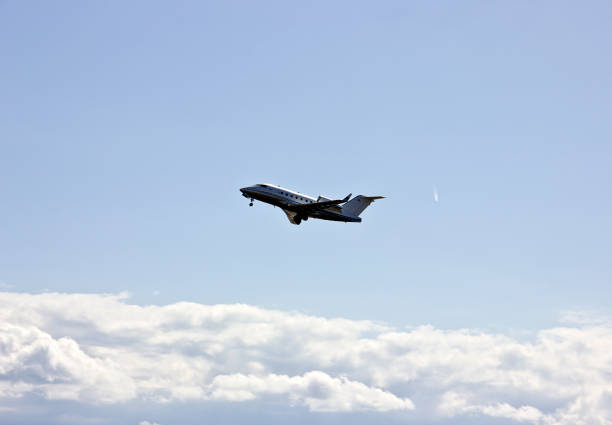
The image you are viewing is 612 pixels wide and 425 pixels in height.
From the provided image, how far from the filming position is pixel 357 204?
108188 millimetres

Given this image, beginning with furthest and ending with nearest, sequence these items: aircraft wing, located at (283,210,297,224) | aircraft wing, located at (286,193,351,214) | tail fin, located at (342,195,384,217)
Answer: tail fin, located at (342,195,384,217), aircraft wing, located at (283,210,297,224), aircraft wing, located at (286,193,351,214)

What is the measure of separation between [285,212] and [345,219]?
33.9 ft

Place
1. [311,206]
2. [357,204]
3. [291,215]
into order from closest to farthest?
[311,206] → [291,215] → [357,204]

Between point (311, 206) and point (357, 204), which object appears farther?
point (357, 204)

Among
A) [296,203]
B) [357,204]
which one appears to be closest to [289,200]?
[296,203]

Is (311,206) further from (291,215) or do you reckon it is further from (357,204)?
(357,204)

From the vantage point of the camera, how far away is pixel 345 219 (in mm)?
103375

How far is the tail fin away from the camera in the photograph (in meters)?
106

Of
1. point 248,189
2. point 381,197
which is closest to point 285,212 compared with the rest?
point 248,189

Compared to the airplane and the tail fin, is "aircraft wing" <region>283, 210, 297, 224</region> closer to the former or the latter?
the airplane

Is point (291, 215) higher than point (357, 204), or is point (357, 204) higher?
point (357, 204)

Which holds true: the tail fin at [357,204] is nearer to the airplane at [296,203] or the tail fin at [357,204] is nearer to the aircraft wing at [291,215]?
the airplane at [296,203]

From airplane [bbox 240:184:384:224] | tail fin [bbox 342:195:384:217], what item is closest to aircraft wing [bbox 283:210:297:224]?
airplane [bbox 240:184:384:224]

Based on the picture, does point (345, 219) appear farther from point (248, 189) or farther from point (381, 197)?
point (248, 189)
